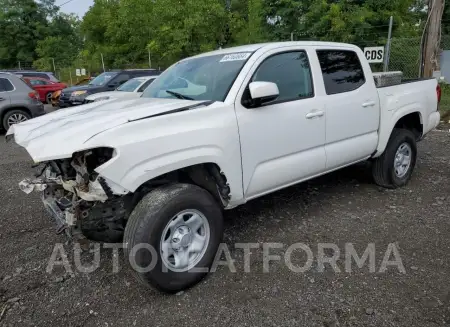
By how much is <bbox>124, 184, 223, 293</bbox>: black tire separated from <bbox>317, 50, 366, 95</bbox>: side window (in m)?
1.91

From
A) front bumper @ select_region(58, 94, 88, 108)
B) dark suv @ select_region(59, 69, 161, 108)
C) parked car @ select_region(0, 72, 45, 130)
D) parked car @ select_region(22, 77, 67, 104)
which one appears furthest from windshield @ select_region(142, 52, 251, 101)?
parked car @ select_region(22, 77, 67, 104)

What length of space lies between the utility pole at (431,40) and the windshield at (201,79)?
887 cm

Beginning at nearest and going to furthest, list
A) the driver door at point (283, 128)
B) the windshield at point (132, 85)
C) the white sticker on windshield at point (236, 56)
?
1. the driver door at point (283, 128)
2. the white sticker on windshield at point (236, 56)
3. the windshield at point (132, 85)

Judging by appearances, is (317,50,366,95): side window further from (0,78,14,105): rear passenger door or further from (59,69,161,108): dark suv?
(59,69,161,108): dark suv

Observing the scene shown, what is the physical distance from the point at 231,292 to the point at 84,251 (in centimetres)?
152

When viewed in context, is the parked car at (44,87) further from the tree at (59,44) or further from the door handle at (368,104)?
the tree at (59,44)

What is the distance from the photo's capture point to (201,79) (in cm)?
367

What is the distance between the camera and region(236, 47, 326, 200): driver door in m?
3.26

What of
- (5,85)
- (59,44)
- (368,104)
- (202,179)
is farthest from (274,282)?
(59,44)

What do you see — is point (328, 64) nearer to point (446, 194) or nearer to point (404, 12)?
point (446, 194)

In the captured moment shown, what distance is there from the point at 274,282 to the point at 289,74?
1903mm

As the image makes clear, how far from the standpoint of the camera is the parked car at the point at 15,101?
10047 mm

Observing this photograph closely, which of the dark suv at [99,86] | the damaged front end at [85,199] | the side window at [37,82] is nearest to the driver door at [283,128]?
the damaged front end at [85,199]

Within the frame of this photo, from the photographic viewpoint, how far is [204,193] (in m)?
2.98
